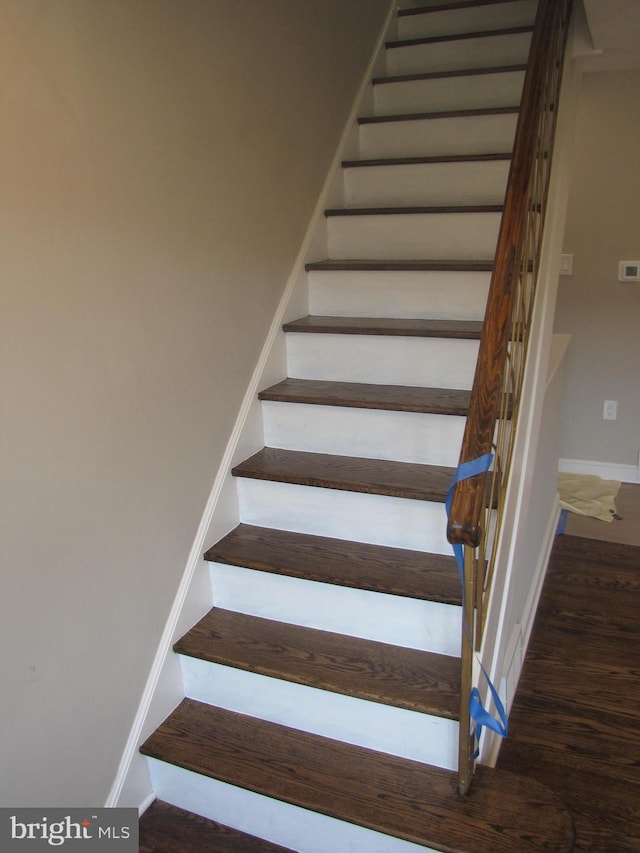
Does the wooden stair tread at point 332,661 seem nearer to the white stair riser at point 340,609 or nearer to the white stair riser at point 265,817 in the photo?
the white stair riser at point 340,609

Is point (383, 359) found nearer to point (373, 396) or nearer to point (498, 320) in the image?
point (373, 396)

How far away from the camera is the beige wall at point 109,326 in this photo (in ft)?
4.39

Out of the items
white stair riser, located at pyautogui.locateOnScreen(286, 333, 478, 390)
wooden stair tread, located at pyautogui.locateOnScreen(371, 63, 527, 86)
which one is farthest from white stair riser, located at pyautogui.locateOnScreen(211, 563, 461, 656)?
wooden stair tread, located at pyautogui.locateOnScreen(371, 63, 527, 86)

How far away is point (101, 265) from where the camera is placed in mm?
1522

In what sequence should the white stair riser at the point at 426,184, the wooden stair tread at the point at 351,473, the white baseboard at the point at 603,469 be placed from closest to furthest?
the wooden stair tread at the point at 351,473
the white stair riser at the point at 426,184
the white baseboard at the point at 603,469

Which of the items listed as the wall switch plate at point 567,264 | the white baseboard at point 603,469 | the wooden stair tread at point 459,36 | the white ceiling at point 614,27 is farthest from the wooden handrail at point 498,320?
the white baseboard at point 603,469

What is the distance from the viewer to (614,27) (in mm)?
2482

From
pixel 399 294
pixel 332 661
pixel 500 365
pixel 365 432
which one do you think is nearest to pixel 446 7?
pixel 399 294

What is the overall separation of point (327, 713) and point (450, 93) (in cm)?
264

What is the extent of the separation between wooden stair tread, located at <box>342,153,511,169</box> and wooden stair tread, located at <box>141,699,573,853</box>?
2189mm

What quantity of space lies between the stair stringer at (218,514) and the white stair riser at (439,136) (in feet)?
0.30

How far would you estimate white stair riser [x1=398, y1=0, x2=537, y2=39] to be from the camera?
3105 mm

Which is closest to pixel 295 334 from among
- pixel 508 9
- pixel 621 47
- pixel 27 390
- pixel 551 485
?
pixel 27 390

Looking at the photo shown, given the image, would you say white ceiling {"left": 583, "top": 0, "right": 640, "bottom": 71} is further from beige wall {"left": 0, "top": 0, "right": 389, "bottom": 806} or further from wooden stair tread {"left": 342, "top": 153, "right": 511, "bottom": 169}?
beige wall {"left": 0, "top": 0, "right": 389, "bottom": 806}
